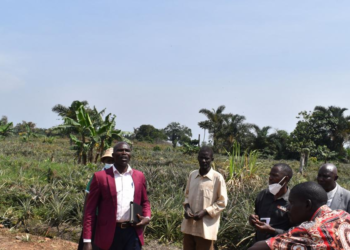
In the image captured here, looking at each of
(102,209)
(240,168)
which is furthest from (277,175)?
(240,168)

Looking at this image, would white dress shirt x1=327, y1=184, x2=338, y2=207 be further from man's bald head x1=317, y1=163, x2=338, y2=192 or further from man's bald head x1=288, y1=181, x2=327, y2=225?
man's bald head x1=288, y1=181, x2=327, y2=225

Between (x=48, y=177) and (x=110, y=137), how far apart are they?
6801mm

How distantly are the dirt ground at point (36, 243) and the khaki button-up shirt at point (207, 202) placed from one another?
2.02m

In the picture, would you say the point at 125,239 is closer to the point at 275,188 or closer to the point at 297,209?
the point at 275,188

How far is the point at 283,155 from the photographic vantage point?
40.7m

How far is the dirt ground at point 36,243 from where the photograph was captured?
6.61m

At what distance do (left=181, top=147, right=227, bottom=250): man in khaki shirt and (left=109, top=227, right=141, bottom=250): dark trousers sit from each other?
1.02m

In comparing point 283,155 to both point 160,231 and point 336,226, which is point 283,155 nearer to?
point 160,231

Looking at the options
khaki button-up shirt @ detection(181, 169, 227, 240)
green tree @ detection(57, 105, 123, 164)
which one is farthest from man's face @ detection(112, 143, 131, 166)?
green tree @ detection(57, 105, 123, 164)

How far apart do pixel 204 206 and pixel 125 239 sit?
130 centimetres

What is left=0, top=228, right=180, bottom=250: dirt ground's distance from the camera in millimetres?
6605

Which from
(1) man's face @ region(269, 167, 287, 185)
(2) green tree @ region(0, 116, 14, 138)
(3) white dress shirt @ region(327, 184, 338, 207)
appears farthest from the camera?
(2) green tree @ region(0, 116, 14, 138)

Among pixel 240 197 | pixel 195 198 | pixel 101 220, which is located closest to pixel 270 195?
pixel 195 198

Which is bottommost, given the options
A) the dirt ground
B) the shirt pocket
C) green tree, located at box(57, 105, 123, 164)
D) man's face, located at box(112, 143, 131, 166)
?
the dirt ground
